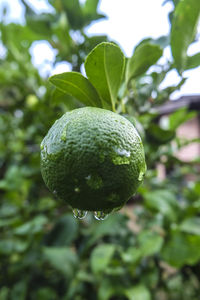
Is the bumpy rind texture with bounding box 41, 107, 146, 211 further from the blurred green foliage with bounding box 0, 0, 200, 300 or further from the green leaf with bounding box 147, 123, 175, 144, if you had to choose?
the green leaf with bounding box 147, 123, 175, 144

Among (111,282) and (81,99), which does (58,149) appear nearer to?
(81,99)

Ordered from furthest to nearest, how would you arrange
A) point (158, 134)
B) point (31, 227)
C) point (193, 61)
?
point (31, 227) < point (158, 134) < point (193, 61)

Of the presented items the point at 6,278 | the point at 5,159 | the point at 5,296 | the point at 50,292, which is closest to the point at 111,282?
the point at 50,292

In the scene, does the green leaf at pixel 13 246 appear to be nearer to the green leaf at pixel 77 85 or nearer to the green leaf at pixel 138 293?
the green leaf at pixel 138 293

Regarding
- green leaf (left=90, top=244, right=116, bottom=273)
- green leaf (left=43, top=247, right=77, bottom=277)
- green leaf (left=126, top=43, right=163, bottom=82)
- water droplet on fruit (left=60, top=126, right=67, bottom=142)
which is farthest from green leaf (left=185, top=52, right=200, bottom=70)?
green leaf (left=43, top=247, right=77, bottom=277)

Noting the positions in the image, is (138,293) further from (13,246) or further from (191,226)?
(13,246)

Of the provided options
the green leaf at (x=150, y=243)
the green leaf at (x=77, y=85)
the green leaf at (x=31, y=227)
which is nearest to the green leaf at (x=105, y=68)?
the green leaf at (x=77, y=85)

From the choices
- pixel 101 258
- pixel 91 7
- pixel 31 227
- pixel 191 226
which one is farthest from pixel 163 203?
pixel 91 7

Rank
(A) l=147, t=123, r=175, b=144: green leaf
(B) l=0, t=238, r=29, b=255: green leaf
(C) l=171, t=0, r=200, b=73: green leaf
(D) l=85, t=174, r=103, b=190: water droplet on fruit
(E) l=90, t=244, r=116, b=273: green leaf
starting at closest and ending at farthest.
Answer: (D) l=85, t=174, r=103, b=190: water droplet on fruit < (C) l=171, t=0, r=200, b=73: green leaf < (A) l=147, t=123, r=175, b=144: green leaf < (E) l=90, t=244, r=116, b=273: green leaf < (B) l=0, t=238, r=29, b=255: green leaf
